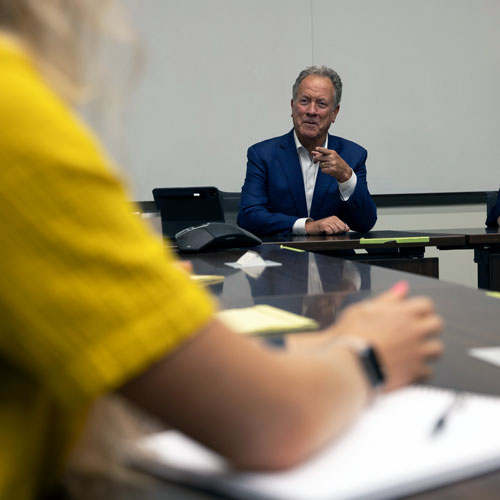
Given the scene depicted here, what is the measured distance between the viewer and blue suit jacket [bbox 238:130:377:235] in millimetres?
3619

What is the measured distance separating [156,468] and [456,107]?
5.09 meters

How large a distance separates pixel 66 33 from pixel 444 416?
1.42 ft

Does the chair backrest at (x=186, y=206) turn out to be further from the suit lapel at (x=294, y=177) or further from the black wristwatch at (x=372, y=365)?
the black wristwatch at (x=372, y=365)

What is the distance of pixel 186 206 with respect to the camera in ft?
11.1

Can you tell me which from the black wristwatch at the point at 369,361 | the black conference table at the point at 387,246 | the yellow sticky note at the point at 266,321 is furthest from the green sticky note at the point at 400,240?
the black wristwatch at the point at 369,361

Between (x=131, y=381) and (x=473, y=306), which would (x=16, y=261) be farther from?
(x=473, y=306)

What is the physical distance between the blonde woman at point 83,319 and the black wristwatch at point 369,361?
0.19ft

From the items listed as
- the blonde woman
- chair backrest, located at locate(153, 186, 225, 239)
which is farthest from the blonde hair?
chair backrest, located at locate(153, 186, 225, 239)

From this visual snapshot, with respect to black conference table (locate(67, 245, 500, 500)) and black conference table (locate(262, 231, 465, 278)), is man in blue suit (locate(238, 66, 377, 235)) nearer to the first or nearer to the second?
black conference table (locate(262, 231, 465, 278))

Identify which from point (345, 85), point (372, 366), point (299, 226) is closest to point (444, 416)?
point (372, 366)

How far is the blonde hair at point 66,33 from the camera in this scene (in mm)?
442

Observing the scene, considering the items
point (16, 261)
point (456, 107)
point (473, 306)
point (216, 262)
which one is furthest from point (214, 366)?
point (456, 107)

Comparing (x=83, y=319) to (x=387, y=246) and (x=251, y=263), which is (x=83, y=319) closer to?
(x=251, y=263)

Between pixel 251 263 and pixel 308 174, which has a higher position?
pixel 308 174
